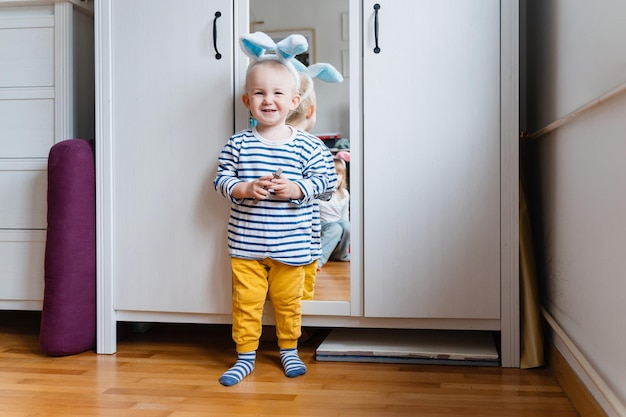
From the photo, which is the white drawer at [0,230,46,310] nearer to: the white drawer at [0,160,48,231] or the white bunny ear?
the white drawer at [0,160,48,231]

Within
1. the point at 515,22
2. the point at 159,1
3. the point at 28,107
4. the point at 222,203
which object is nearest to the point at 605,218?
the point at 515,22

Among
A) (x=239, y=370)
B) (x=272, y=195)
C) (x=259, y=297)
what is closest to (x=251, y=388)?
(x=239, y=370)

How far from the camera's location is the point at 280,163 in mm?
1902

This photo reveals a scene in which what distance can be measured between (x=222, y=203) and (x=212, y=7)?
55cm

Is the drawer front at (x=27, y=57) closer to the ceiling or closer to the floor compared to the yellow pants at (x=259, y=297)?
closer to the ceiling

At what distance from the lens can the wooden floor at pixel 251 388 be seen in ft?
5.11

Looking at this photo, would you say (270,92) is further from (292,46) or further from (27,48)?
(27,48)

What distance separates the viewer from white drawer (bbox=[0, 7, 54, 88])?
2230mm

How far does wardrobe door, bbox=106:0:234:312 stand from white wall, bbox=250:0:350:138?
13 cm

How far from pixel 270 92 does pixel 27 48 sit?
34.9 inches

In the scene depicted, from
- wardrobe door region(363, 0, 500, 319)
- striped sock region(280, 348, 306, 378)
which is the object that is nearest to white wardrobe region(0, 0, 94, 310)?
striped sock region(280, 348, 306, 378)

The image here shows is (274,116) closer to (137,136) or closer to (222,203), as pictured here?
(222,203)

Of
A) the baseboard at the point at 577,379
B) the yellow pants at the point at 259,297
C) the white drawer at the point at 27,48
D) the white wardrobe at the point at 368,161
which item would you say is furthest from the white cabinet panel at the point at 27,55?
the baseboard at the point at 577,379

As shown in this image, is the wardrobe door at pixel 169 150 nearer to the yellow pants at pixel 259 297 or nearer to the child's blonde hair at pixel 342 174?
the yellow pants at pixel 259 297
